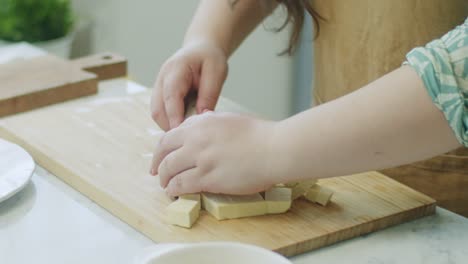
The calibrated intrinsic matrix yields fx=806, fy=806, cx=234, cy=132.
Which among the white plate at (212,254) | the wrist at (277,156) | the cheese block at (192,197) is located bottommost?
the cheese block at (192,197)

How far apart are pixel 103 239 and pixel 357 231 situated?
0.81 ft

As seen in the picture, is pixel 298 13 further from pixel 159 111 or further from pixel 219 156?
pixel 219 156

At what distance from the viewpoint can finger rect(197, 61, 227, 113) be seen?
1029 millimetres

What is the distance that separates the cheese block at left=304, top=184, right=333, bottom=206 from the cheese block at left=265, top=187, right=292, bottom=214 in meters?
0.03

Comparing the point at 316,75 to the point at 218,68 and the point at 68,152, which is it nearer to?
the point at 218,68

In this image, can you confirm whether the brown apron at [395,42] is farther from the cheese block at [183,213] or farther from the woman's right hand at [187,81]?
the cheese block at [183,213]

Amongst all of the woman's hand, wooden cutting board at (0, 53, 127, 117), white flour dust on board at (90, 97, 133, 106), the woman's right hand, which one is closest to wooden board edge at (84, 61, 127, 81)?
wooden cutting board at (0, 53, 127, 117)

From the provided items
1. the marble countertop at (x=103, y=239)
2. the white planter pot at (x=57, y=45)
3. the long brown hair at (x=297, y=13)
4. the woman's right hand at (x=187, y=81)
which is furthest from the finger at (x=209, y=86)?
the white planter pot at (x=57, y=45)

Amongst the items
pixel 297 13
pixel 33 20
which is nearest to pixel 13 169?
pixel 297 13

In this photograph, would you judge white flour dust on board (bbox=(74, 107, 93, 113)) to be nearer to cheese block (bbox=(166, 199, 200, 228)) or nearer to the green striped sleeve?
cheese block (bbox=(166, 199, 200, 228))

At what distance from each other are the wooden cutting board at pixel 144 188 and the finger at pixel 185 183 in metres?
0.02

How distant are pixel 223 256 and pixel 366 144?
209 millimetres

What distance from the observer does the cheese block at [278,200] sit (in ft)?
2.64

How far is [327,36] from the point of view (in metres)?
1.05
